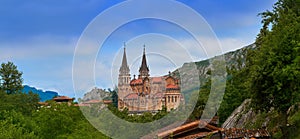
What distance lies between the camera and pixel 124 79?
43156 millimetres

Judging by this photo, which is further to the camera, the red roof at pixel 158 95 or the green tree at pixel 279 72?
the red roof at pixel 158 95

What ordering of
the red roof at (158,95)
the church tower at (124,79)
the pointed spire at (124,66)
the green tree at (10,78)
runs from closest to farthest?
the pointed spire at (124,66) → the church tower at (124,79) → the red roof at (158,95) → the green tree at (10,78)

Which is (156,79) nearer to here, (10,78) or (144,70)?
(144,70)

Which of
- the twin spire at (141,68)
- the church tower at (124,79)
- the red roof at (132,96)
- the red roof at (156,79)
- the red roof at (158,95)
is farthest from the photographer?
the red roof at (158,95)

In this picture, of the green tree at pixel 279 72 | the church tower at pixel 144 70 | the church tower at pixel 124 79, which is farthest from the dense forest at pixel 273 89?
the church tower at pixel 144 70

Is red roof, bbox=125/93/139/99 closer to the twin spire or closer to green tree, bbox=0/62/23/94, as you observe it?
the twin spire

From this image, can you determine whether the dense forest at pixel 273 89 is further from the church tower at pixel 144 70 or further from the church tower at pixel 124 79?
the church tower at pixel 144 70

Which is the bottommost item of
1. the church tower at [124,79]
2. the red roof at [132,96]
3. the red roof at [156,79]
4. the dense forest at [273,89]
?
the dense forest at [273,89]

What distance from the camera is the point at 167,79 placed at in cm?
5175

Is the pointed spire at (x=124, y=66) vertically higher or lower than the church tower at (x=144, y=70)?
lower

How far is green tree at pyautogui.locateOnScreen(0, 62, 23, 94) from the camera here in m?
101

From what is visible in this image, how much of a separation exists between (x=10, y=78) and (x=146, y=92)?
58957 mm

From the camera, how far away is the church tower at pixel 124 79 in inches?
1614

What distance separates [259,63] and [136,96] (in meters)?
25.8
